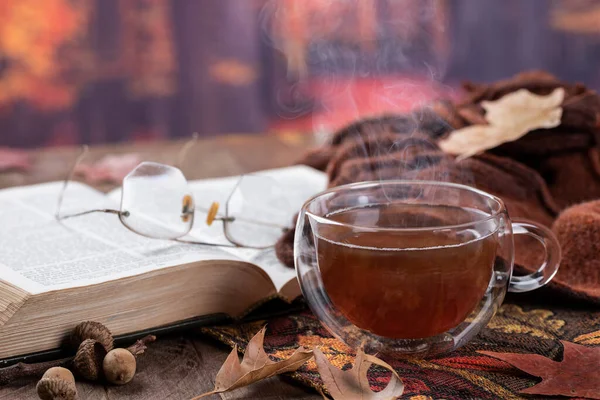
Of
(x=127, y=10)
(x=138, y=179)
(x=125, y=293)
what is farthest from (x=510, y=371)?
(x=127, y=10)

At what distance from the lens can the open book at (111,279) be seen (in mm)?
745

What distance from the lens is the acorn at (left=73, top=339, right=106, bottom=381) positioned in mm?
702

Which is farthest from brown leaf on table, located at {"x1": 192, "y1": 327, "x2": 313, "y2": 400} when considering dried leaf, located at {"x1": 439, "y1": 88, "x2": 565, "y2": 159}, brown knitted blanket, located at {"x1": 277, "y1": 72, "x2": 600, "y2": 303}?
dried leaf, located at {"x1": 439, "y1": 88, "x2": 565, "y2": 159}

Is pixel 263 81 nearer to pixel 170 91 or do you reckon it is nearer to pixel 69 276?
pixel 170 91

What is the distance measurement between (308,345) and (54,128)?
2326mm

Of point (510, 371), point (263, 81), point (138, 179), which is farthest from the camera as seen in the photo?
point (263, 81)

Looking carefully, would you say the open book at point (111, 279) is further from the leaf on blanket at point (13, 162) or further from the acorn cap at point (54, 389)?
the leaf on blanket at point (13, 162)

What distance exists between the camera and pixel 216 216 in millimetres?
1004

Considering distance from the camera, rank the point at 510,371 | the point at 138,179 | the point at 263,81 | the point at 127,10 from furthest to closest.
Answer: the point at 263,81 < the point at 127,10 < the point at 138,179 < the point at 510,371

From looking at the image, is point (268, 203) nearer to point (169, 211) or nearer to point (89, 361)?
point (169, 211)

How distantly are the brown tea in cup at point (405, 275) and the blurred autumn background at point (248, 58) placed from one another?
201 cm

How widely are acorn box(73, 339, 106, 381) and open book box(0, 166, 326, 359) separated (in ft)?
0.19

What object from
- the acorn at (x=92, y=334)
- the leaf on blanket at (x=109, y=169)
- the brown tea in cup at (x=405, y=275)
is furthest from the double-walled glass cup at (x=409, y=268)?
the leaf on blanket at (x=109, y=169)

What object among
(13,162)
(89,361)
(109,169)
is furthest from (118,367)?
(13,162)
